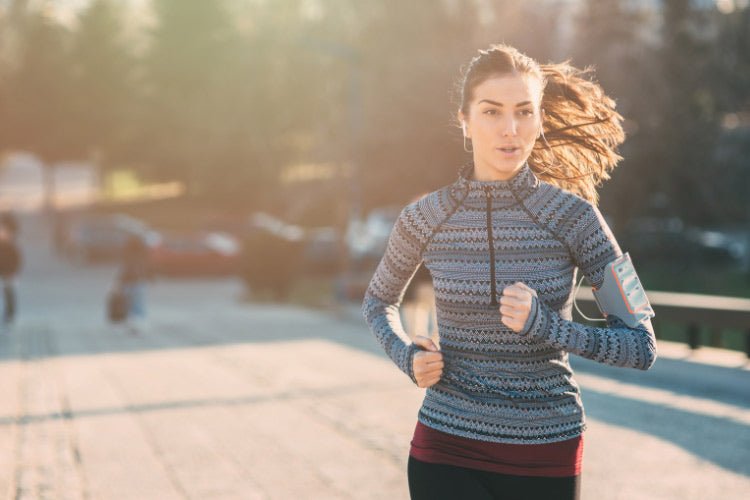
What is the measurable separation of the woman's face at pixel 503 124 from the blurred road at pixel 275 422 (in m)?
3.71

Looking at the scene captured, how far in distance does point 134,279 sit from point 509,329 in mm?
16483

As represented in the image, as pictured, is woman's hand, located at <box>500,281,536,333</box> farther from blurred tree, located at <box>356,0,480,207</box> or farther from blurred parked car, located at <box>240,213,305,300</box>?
blurred tree, located at <box>356,0,480,207</box>

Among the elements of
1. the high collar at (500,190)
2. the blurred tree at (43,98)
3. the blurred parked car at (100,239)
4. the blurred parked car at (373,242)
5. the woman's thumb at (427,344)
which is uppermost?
the blurred tree at (43,98)

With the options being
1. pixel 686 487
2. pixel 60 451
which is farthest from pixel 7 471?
pixel 686 487

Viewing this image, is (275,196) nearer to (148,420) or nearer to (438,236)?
(148,420)

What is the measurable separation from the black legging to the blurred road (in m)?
3.46

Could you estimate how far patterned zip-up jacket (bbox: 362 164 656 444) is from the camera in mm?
2975

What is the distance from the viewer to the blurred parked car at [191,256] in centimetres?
3597

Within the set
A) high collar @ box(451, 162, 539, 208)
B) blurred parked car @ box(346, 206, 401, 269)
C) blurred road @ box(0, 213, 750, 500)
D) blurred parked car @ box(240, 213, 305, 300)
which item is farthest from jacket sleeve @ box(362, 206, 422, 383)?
blurred parked car @ box(346, 206, 401, 269)

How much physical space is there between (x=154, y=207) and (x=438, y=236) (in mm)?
60528

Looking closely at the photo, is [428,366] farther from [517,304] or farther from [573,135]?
[573,135]

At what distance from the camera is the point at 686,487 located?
22.2 feet

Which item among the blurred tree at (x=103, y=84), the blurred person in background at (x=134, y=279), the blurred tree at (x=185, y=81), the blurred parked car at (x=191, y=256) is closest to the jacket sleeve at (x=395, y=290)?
the blurred person in background at (x=134, y=279)

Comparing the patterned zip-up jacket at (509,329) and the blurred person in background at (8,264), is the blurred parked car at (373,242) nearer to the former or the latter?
the blurred person in background at (8,264)
